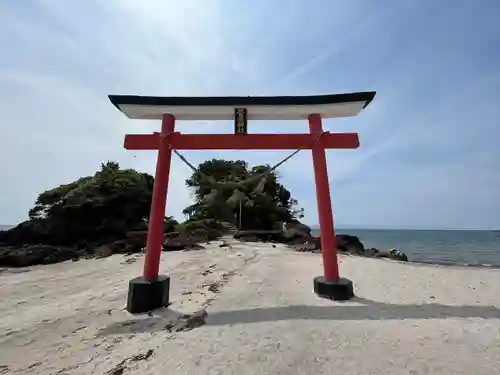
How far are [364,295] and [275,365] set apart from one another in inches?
121

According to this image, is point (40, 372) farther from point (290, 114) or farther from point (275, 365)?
point (290, 114)

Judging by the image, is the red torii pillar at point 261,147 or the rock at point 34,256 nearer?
the red torii pillar at point 261,147

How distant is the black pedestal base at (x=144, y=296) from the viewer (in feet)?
13.9

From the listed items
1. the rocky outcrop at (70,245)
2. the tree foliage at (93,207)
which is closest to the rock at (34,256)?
the rocky outcrop at (70,245)

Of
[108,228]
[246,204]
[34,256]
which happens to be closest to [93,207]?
[108,228]

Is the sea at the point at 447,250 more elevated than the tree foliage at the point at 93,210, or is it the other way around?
the tree foliage at the point at 93,210

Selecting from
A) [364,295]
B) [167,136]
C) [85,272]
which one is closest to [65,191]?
[85,272]

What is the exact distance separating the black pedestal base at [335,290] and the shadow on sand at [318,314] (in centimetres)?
24

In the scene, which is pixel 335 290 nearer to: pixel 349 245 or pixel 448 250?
pixel 349 245

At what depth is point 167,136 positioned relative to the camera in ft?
16.6

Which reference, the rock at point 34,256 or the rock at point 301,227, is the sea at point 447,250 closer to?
the rock at point 301,227

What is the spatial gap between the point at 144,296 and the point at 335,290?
3204 mm

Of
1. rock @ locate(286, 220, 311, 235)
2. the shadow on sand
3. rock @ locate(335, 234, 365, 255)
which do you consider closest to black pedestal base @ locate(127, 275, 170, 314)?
the shadow on sand

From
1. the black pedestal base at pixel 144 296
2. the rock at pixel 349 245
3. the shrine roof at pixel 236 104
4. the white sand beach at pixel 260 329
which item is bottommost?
the white sand beach at pixel 260 329
